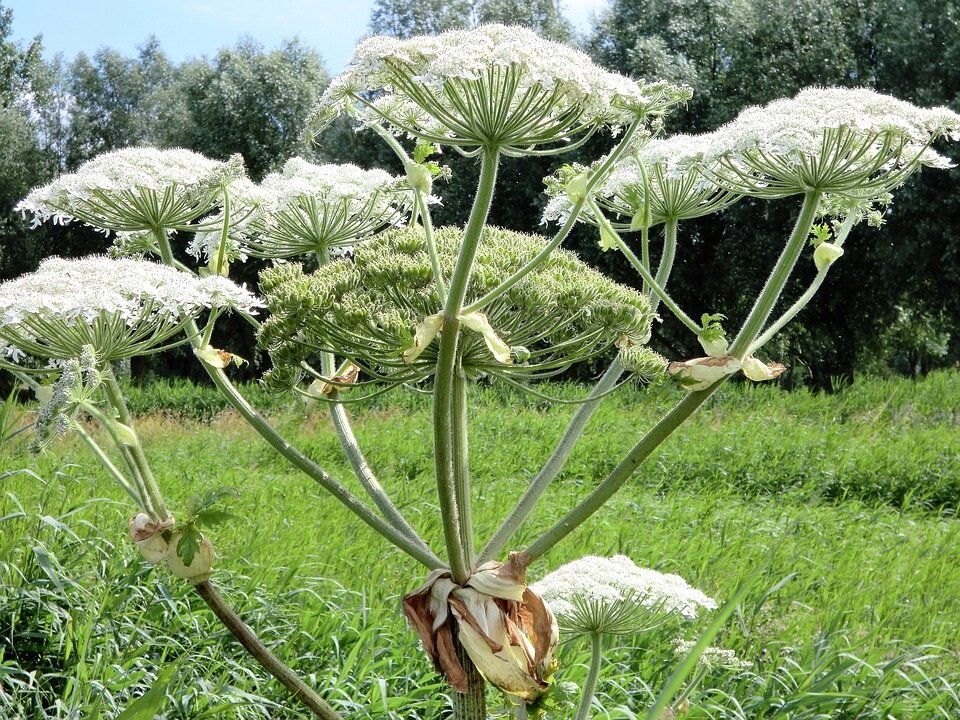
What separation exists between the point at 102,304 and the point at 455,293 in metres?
0.58

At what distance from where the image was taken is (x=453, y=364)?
1.44m

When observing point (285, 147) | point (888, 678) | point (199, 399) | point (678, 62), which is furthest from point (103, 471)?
point (285, 147)

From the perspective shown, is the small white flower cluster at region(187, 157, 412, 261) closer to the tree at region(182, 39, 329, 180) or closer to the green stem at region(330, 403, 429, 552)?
the green stem at region(330, 403, 429, 552)

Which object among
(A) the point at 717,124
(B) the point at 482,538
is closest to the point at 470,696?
(B) the point at 482,538

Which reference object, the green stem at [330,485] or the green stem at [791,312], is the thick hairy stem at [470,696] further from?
the green stem at [791,312]

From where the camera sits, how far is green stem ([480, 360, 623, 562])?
1711mm

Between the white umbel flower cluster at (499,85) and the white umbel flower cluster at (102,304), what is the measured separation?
48 cm

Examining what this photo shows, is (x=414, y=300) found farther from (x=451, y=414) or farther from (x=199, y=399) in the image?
(x=199, y=399)

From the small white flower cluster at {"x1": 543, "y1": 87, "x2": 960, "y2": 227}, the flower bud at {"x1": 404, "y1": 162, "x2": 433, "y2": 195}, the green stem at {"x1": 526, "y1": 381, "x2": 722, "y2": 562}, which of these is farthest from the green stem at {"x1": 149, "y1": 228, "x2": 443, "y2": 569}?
the small white flower cluster at {"x1": 543, "y1": 87, "x2": 960, "y2": 227}

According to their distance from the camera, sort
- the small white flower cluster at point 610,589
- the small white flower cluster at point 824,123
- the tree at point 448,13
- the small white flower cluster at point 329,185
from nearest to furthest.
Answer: the small white flower cluster at point 824,123
the small white flower cluster at point 329,185
the small white flower cluster at point 610,589
the tree at point 448,13

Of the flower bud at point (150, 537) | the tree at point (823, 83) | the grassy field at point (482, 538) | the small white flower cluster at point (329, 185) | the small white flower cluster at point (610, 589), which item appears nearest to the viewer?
the flower bud at point (150, 537)

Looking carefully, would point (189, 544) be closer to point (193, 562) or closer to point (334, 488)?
point (193, 562)

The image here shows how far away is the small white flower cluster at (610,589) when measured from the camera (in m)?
2.26

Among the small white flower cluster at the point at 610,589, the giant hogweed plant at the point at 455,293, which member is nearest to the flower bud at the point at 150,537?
the giant hogweed plant at the point at 455,293
